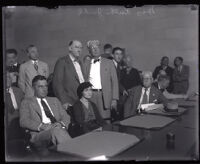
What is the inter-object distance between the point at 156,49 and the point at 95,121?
41.8 inches

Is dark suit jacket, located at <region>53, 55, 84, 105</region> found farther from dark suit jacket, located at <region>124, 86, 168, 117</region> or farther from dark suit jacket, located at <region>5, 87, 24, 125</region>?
dark suit jacket, located at <region>124, 86, 168, 117</region>

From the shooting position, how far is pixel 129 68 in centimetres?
300

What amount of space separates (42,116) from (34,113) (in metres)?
0.09

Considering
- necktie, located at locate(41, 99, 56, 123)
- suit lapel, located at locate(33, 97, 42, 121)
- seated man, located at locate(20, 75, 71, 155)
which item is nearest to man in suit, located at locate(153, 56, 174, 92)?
seated man, located at locate(20, 75, 71, 155)

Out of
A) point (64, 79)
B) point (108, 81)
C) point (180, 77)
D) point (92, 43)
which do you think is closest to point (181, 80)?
point (180, 77)

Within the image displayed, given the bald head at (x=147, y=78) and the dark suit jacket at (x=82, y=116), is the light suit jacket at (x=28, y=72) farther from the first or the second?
the bald head at (x=147, y=78)

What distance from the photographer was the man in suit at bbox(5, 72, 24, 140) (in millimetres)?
2867

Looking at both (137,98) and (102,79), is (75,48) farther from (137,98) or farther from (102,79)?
(137,98)

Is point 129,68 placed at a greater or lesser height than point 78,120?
greater

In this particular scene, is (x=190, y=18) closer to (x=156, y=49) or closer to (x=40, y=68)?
(x=156, y=49)

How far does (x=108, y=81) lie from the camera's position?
301 cm

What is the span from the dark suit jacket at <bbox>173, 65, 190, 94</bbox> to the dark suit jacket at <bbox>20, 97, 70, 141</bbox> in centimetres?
127

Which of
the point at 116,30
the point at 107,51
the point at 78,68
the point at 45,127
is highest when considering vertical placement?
the point at 116,30

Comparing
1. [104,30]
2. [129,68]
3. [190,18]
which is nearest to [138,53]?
[129,68]
